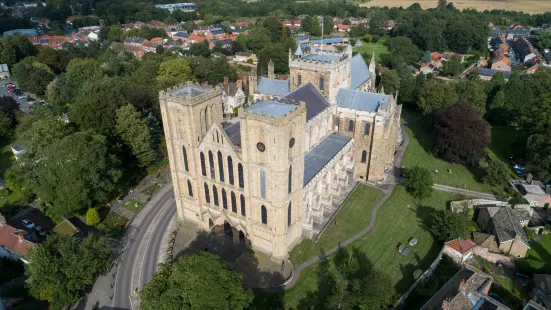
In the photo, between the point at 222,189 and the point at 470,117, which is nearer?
the point at 222,189

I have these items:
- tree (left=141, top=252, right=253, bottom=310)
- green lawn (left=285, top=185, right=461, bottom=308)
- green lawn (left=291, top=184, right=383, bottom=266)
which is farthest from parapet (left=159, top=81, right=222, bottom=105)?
green lawn (left=285, top=185, right=461, bottom=308)

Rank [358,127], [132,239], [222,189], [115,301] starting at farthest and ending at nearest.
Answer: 1. [358,127]
2. [132,239]
3. [222,189]
4. [115,301]

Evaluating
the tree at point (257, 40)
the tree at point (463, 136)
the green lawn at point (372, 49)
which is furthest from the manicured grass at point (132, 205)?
the green lawn at point (372, 49)

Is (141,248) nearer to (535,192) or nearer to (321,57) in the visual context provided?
(321,57)

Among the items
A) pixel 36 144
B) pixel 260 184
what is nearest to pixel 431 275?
pixel 260 184

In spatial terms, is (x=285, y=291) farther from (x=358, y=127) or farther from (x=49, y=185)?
(x=49, y=185)

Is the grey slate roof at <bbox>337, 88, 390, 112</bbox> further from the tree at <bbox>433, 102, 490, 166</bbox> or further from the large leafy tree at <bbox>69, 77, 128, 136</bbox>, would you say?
the large leafy tree at <bbox>69, 77, 128, 136</bbox>

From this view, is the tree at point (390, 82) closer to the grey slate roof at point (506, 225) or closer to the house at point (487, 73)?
the house at point (487, 73)
